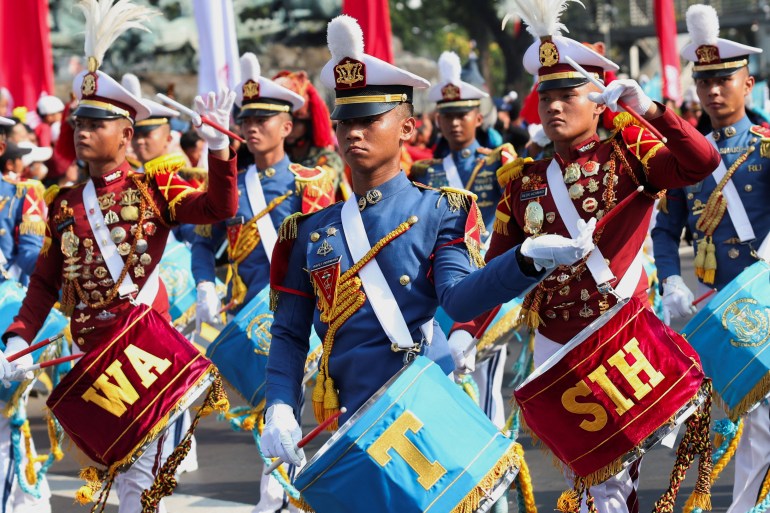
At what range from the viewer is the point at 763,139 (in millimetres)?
6566

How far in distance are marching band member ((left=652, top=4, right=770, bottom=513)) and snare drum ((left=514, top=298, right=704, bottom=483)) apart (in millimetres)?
1453

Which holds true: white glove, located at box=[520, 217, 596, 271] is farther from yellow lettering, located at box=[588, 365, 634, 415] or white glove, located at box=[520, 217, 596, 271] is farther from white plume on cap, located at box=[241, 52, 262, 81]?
white plume on cap, located at box=[241, 52, 262, 81]

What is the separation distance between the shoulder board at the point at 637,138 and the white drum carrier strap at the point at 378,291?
1.35 m

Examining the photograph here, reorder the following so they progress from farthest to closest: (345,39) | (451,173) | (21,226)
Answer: (451,173) → (21,226) → (345,39)

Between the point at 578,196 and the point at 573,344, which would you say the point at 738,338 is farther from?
the point at 573,344

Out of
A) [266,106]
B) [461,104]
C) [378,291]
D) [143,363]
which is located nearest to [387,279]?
[378,291]

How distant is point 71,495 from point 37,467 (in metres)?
0.28

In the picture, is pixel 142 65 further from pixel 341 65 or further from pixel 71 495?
pixel 341 65

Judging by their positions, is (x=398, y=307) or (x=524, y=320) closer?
(x=398, y=307)

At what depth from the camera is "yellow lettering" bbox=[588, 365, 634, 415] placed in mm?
4785

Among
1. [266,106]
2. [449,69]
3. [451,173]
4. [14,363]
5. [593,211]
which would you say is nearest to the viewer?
[593,211]

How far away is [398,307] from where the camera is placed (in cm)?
431

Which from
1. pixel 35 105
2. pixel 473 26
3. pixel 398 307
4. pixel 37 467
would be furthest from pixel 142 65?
pixel 398 307

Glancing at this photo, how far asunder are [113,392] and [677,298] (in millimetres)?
2437
